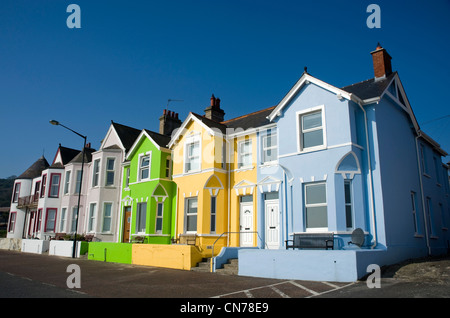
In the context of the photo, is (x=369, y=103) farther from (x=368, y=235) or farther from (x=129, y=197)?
(x=129, y=197)

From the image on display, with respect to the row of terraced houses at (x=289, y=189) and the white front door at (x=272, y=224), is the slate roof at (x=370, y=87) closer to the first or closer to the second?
the row of terraced houses at (x=289, y=189)

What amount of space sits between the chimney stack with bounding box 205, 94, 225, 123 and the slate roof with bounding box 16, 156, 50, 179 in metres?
24.9

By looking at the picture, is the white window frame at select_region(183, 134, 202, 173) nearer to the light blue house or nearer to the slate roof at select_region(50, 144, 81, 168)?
the light blue house

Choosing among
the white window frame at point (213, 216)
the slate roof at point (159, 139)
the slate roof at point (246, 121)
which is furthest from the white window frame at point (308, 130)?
the slate roof at point (159, 139)

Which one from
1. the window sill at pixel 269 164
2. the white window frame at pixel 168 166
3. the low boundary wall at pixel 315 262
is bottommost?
the low boundary wall at pixel 315 262

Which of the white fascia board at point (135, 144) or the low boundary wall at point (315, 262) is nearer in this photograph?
the low boundary wall at point (315, 262)

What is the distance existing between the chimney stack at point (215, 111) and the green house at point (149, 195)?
3623 mm

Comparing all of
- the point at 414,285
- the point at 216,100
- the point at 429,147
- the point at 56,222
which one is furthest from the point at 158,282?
the point at 56,222

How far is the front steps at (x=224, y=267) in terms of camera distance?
14391 mm

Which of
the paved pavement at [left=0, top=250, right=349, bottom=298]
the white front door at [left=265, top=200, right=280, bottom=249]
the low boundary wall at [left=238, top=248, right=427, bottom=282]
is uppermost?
the white front door at [left=265, top=200, right=280, bottom=249]

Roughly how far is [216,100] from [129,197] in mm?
9116

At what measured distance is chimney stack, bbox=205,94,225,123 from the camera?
24719 mm

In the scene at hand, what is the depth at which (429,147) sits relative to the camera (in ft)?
67.6

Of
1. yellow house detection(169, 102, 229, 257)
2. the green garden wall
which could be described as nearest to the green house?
yellow house detection(169, 102, 229, 257)
